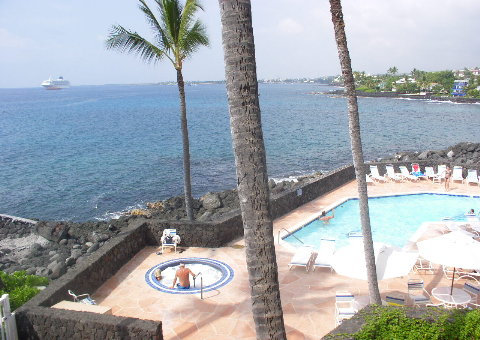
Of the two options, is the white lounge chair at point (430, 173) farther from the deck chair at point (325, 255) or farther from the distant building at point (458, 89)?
the distant building at point (458, 89)

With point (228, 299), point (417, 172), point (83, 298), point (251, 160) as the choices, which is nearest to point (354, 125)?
point (251, 160)

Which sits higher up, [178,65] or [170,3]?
[170,3]

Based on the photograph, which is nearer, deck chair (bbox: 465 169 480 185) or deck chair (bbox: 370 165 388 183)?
deck chair (bbox: 465 169 480 185)

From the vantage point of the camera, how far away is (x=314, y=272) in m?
11.1

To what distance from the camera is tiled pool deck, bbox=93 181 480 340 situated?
8.39m

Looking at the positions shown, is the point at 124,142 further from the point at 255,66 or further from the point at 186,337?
the point at 255,66

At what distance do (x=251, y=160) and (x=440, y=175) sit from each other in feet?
59.7

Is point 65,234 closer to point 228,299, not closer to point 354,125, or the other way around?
point 228,299

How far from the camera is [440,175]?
1984 cm

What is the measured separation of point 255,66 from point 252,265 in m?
2.04

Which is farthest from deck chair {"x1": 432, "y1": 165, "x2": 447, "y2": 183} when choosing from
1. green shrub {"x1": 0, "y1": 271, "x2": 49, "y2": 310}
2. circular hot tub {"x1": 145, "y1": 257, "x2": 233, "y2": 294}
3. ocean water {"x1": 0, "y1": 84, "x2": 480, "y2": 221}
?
green shrub {"x1": 0, "y1": 271, "x2": 49, "y2": 310}

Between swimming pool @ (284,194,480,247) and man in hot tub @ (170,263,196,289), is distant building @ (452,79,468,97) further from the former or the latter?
man in hot tub @ (170,263,196,289)

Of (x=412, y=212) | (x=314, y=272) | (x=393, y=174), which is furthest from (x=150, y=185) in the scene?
(x=314, y=272)

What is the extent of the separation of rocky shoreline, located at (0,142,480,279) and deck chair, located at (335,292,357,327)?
8.74m
